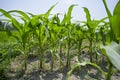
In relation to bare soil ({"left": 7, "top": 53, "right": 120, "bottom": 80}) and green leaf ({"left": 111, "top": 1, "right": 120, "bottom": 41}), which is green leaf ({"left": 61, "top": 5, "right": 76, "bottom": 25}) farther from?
green leaf ({"left": 111, "top": 1, "right": 120, "bottom": 41})

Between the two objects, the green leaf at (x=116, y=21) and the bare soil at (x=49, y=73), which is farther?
the bare soil at (x=49, y=73)

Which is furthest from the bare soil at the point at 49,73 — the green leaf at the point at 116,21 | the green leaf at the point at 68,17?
the green leaf at the point at 116,21

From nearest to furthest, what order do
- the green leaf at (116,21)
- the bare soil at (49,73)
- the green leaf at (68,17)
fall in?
the green leaf at (116,21)
the bare soil at (49,73)
the green leaf at (68,17)

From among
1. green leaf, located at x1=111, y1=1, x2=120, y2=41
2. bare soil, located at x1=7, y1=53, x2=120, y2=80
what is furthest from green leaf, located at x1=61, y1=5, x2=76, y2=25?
green leaf, located at x1=111, y1=1, x2=120, y2=41

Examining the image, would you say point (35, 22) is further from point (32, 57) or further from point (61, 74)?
point (32, 57)

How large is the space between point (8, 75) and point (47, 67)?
456 millimetres

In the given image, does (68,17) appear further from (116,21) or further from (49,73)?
(116,21)

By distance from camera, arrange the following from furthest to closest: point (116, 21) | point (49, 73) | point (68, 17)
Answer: point (68, 17)
point (49, 73)
point (116, 21)

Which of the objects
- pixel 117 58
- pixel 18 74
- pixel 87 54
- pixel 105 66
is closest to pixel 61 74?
pixel 18 74

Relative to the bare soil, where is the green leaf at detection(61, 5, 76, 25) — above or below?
above

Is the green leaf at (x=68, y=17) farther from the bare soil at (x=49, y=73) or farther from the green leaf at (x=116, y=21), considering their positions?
the green leaf at (x=116, y=21)

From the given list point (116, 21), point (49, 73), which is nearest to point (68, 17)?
point (49, 73)

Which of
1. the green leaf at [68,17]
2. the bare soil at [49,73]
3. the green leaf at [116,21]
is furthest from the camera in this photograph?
the green leaf at [68,17]

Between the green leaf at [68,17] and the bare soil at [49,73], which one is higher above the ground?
the green leaf at [68,17]
